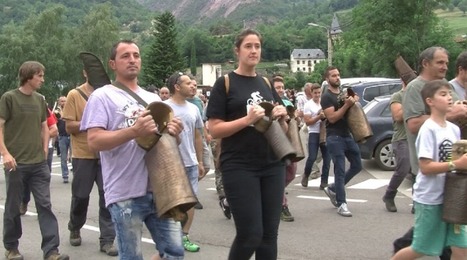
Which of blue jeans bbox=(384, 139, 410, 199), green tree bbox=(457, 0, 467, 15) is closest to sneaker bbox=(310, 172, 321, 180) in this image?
blue jeans bbox=(384, 139, 410, 199)

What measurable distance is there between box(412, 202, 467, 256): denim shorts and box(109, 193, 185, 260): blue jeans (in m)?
1.78

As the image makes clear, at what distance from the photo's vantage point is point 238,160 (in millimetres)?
4605

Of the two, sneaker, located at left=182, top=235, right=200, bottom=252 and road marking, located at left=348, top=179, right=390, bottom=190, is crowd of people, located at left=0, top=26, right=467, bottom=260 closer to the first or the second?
sneaker, located at left=182, top=235, right=200, bottom=252

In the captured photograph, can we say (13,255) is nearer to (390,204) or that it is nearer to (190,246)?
(190,246)

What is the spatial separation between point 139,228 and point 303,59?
177251mm

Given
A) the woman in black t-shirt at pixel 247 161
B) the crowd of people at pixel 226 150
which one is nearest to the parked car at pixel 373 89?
the crowd of people at pixel 226 150

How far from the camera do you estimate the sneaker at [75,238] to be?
7.28 metres

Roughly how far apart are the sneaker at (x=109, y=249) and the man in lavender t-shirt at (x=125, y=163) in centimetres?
272

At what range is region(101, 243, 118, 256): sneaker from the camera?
22.2 feet

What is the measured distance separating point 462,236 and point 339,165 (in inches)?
145

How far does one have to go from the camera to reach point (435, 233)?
4680mm

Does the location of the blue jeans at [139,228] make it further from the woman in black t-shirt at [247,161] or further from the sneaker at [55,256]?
the sneaker at [55,256]

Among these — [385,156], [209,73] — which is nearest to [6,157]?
[385,156]

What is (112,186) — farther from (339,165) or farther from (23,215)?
(23,215)
